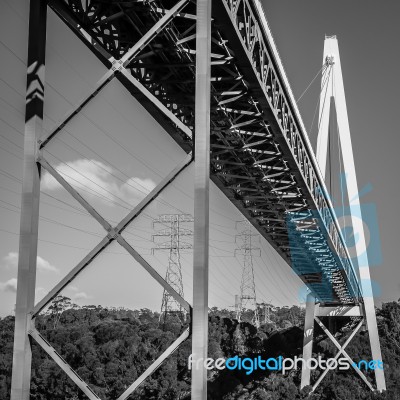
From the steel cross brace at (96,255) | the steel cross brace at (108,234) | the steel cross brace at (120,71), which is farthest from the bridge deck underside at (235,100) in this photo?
the steel cross brace at (96,255)

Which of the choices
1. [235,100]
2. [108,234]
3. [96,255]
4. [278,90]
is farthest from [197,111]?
[278,90]

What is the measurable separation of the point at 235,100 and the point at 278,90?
1.95 metres

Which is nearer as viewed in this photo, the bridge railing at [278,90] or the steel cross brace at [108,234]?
the steel cross brace at [108,234]

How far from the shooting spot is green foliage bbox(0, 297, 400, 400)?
39375 millimetres

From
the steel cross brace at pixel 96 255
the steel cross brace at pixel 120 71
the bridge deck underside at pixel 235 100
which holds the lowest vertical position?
the steel cross brace at pixel 96 255

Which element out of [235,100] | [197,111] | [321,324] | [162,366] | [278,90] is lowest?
[162,366]

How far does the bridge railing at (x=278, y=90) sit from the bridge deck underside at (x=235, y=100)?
0.09 ft

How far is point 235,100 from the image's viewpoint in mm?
14094

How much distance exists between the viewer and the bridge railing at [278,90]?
463 inches

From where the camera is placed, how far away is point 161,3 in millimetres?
9836

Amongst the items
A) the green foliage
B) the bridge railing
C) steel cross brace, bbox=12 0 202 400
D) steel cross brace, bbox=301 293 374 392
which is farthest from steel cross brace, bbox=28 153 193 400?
steel cross brace, bbox=301 293 374 392

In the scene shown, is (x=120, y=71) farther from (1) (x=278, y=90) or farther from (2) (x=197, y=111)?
(1) (x=278, y=90)

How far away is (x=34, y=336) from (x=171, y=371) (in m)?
35.0

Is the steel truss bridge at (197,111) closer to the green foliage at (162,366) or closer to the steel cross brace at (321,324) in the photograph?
the steel cross brace at (321,324)
